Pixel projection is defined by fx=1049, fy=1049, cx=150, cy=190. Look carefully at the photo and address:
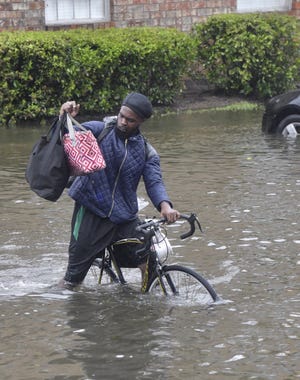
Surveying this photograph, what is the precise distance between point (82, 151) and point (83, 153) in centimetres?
4

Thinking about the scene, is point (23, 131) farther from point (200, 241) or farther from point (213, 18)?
point (200, 241)

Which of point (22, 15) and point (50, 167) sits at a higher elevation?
point (22, 15)

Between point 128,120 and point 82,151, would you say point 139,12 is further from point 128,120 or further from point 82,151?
point 82,151

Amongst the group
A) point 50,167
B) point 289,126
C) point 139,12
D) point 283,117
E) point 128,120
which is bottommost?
point 289,126

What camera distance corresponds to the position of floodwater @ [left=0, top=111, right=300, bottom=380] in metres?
6.49

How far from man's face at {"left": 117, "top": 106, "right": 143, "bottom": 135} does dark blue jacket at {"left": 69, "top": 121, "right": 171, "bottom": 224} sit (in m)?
0.10

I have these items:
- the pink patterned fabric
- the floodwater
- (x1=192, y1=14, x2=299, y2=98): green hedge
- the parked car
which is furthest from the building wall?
the pink patterned fabric

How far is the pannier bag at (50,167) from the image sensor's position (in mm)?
7352

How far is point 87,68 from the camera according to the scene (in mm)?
17234

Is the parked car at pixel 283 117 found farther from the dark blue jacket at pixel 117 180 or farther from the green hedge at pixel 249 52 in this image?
the dark blue jacket at pixel 117 180

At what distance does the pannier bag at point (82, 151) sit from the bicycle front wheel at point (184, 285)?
0.90 meters

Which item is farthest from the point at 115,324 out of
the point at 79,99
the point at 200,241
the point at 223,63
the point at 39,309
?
the point at 223,63

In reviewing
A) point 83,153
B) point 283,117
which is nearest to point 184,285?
point 83,153

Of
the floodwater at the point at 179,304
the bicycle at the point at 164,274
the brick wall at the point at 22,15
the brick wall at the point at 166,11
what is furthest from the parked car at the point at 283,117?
the bicycle at the point at 164,274
